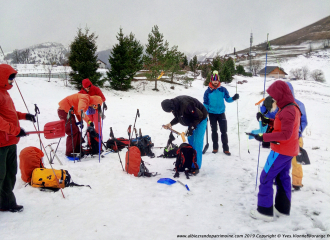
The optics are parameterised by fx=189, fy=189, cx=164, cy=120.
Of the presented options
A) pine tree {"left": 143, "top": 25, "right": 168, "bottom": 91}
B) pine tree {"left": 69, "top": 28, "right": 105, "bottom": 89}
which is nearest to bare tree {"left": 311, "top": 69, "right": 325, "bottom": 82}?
pine tree {"left": 143, "top": 25, "right": 168, "bottom": 91}

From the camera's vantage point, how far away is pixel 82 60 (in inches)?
636

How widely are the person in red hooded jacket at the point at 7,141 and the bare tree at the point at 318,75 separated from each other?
45.6 metres

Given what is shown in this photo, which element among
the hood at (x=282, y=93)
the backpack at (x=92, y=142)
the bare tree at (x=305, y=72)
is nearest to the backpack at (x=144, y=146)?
the backpack at (x=92, y=142)

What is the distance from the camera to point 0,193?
262 centimetres

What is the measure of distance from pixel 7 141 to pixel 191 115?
3183mm

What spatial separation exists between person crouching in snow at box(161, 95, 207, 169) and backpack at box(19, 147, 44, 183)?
8.76 feet

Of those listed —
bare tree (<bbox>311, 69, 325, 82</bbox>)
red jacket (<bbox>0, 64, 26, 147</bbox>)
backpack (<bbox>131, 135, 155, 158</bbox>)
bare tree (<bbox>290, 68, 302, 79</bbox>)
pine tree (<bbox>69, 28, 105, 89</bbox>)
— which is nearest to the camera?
red jacket (<bbox>0, 64, 26, 147</bbox>)

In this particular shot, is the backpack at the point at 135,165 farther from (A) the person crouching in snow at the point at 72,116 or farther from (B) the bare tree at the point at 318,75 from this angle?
(B) the bare tree at the point at 318,75

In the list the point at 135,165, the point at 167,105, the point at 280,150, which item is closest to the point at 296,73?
the point at 167,105

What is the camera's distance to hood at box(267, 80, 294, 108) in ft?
7.96

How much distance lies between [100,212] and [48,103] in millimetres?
10588

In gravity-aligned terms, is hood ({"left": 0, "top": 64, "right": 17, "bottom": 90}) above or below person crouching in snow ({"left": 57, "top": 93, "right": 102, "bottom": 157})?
above

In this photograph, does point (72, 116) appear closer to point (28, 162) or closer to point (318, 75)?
point (28, 162)

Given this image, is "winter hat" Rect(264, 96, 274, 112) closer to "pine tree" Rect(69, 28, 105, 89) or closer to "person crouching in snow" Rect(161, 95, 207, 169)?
"person crouching in snow" Rect(161, 95, 207, 169)
